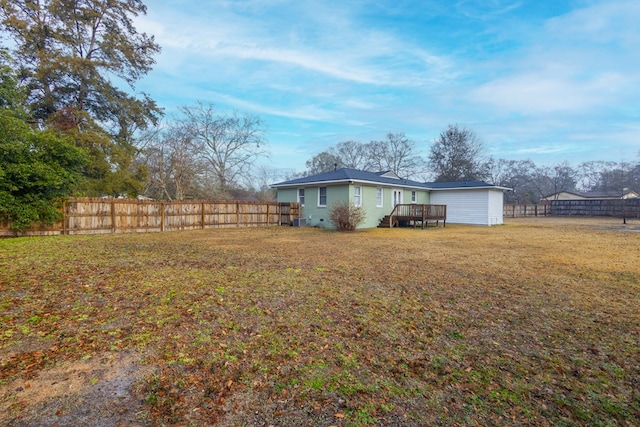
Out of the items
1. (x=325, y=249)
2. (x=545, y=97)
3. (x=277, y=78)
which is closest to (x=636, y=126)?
(x=545, y=97)

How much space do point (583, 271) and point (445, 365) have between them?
569 cm

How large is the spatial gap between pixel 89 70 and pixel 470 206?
2402 cm

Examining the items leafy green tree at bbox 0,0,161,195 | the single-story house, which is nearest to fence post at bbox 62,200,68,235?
leafy green tree at bbox 0,0,161,195

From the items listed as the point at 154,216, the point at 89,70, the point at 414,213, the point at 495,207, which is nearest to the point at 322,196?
the point at 414,213

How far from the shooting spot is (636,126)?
24.9 meters

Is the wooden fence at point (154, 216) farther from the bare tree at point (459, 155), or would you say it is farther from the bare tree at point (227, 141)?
the bare tree at point (459, 155)

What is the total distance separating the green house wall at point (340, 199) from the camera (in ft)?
54.3

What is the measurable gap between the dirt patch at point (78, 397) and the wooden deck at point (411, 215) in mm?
16120

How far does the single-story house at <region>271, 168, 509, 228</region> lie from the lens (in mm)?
16812

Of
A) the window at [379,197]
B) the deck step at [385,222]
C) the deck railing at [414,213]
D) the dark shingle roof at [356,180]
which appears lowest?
the deck step at [385,222]

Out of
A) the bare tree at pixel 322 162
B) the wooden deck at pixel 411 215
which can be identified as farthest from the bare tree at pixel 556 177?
the wooden deck at pixel 411 215

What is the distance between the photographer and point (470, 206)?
20672 millimetres

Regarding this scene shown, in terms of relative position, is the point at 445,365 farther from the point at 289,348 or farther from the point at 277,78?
the point at 277,78

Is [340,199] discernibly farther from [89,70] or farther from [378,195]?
[89,70]
